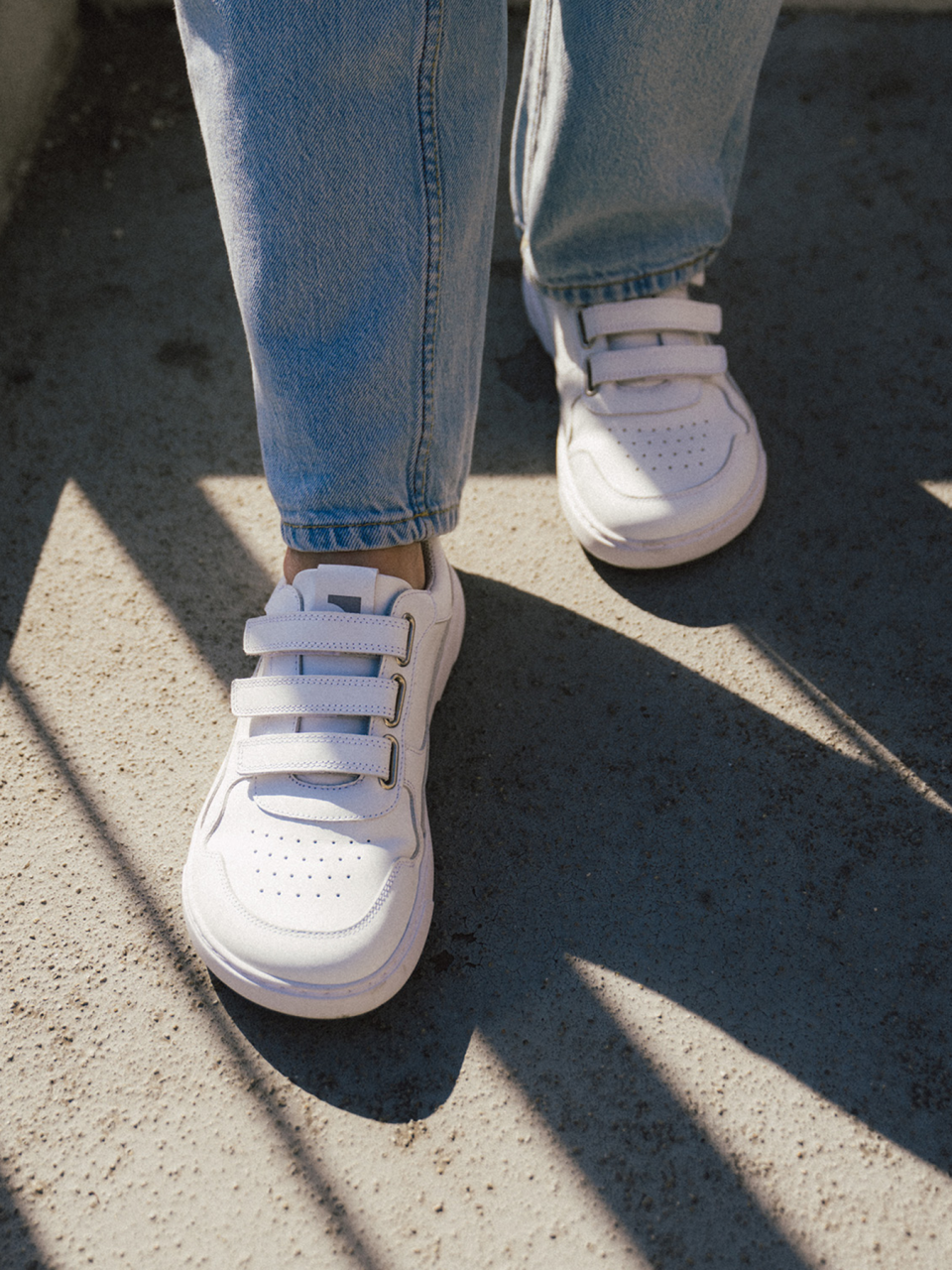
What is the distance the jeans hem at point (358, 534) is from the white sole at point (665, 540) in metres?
0.36

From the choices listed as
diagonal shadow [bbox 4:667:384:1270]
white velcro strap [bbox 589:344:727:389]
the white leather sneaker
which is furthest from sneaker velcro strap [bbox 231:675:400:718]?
white velcro strap [bbox 589:344:727:389]

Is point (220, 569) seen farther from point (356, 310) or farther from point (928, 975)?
point (928, 975)

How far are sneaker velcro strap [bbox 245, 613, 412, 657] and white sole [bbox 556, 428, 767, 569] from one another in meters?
0.40

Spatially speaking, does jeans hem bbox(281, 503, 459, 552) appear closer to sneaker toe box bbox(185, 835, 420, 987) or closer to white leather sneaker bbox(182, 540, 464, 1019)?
white leather sneaker bbox(182, 540, 464, 1019)

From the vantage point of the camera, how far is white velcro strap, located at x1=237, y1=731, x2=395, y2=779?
983mm

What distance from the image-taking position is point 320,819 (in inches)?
38.7

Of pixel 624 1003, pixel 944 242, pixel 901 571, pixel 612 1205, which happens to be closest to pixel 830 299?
pixel 944 242

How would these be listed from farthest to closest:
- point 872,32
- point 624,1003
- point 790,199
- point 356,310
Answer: point 872,32 < point 790,199 < point 624,1003 < point 356,310

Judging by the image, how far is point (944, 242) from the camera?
1.70 meters

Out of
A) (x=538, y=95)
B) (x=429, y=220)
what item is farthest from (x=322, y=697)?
(x=538, y=95)

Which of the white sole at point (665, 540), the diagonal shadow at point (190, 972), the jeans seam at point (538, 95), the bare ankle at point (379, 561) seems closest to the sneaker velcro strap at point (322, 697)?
the bare ankle at point (379, 561)

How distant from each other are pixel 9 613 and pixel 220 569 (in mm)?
308

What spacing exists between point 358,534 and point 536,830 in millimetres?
430

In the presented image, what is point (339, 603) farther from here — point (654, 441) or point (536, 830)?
point (654, 441)
